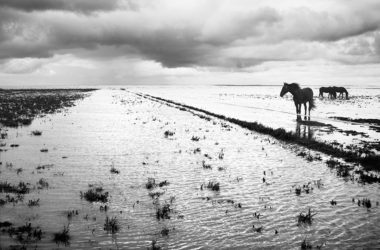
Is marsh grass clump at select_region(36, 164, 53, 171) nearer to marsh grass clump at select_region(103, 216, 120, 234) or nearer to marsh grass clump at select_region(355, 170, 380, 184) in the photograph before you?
marsh grass clump at select_region(103, 216, 120, 234)

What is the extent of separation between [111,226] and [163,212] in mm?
1194

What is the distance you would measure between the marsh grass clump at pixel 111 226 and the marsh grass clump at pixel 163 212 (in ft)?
2.86

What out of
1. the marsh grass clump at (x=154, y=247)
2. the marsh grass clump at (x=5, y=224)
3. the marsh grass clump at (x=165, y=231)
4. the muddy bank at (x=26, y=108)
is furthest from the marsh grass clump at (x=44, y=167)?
the muddy bank at (x=26, y=108)

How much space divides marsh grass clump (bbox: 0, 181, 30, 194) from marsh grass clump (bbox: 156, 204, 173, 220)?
367cm

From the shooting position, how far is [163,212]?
737cm

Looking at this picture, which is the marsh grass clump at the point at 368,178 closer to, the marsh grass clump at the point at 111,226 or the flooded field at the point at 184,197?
the flooded field at the point at 184,197

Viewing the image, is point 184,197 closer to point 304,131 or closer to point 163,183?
point 163,183

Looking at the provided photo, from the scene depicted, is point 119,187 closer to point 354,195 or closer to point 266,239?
point 266,239

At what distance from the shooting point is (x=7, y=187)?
29.4 feet

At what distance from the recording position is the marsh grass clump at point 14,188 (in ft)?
28.6

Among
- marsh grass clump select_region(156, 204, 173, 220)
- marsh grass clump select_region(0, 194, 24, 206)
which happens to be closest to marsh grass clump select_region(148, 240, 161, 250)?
marsh grass clump select_region(156, 204, 173, 220)

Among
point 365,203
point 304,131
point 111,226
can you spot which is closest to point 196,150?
point 365,203

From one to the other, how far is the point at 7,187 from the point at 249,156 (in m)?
8.82

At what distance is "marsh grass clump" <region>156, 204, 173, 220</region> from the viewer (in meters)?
7.21
